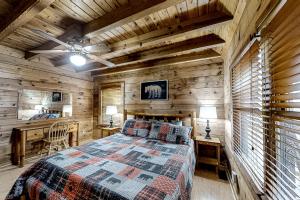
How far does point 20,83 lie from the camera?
120 inches

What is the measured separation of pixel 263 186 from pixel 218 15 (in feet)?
5.72

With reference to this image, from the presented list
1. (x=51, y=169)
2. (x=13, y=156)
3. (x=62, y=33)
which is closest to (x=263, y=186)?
(x=51, y=169)

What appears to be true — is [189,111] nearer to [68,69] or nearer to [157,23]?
[157,23]

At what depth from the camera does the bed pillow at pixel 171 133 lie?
253cm

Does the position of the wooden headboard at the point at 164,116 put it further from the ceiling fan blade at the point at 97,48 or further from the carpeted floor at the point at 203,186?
the ceiling fan blade at the point at 97,48

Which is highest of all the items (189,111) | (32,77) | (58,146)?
(32,77)

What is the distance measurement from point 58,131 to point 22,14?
244cm

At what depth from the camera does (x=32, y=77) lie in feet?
10.6

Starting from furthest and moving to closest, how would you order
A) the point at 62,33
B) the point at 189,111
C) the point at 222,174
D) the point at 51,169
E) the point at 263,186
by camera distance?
the point at 189,111 < the point at 222,174 < the point at 62,33 < the point at 51,169 < the point at 263,186

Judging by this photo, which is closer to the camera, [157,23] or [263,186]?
[263,186]

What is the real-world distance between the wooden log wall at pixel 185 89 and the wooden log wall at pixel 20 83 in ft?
4.95

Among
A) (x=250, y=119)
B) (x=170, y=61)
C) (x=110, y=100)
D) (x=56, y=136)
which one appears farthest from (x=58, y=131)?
(x=250, y=119)

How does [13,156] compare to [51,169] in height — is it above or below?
below

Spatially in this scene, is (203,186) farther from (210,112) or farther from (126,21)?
(126,21)
